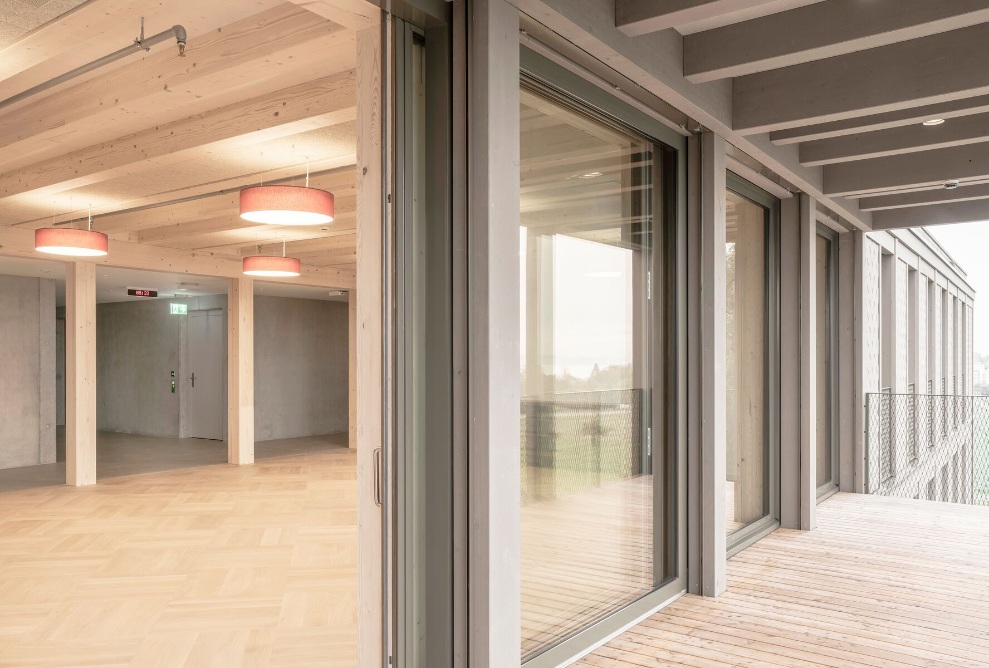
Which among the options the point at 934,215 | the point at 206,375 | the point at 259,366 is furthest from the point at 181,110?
the point at 206,375

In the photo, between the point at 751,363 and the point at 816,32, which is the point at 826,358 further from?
the point at 816,32

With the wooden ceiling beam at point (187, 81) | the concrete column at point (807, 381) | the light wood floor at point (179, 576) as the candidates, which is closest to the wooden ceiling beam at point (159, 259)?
the light wood floor at point (179, 576)

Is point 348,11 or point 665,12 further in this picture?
point 665,12

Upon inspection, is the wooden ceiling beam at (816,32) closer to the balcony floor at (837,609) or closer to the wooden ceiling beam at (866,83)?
the wooden ceiling beam at (866,83)

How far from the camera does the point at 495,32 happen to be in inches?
103

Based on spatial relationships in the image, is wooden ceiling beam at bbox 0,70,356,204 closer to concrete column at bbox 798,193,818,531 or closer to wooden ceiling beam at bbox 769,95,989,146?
wooden ceiling beam at bbox 769,95,989,146

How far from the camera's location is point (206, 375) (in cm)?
1354

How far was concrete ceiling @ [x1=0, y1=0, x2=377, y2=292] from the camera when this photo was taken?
3553 millimetres

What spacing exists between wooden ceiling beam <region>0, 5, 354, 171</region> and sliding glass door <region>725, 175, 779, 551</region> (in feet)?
9.88

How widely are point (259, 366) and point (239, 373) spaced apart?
133 inches

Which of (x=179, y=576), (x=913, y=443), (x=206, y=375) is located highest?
(x=206, y=375)

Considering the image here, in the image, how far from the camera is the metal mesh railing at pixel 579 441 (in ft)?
10.3

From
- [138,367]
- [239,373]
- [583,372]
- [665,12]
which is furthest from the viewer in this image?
[138,367]

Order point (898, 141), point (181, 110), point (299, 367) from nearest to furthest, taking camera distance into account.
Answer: point (181, 110)
point (898, 141)
point (299, 367)
